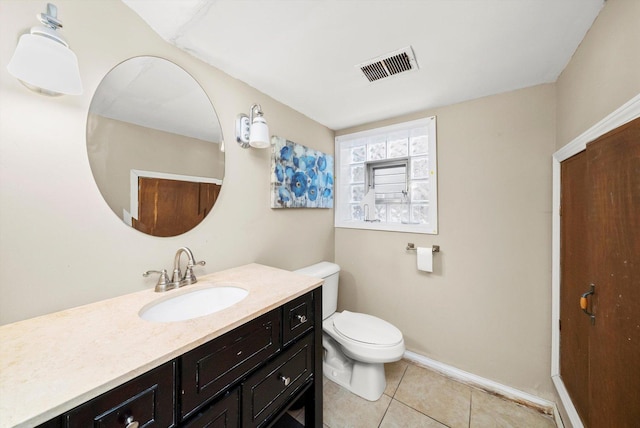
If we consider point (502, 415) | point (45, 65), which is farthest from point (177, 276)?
point (502, 415)

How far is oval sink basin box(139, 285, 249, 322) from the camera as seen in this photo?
0.99 m

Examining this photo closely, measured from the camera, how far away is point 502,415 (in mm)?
1449

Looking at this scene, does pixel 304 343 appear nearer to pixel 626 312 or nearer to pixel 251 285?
pixel 251 285

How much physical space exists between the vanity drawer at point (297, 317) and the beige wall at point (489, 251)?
116 cm

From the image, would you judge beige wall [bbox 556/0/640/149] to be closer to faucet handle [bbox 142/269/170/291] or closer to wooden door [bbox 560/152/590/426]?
wooden door [bbox 560/152/590/426]

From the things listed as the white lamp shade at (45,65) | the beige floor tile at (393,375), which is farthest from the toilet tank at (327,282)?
the white lamp shade at (45,65)

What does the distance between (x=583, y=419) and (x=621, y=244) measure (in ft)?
3.37

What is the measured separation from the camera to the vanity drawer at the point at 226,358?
0.69 meters

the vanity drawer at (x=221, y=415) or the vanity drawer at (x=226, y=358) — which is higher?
the vanity drawer at (x=226, y=358)

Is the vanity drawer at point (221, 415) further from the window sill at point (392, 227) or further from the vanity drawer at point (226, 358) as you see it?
the window sill at point (392, 227)

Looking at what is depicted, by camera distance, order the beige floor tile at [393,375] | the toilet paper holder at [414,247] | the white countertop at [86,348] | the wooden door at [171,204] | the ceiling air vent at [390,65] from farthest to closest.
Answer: the toilet paper holder at [414,247], the beige floor tile at [393,375], the ceiling air vent at [390,65], the wooden door at [171,204], the white countertop at [86,348]

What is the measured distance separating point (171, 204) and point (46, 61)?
64 cm

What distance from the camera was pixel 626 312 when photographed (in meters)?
0.74

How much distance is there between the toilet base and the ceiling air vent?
77.4 inches
